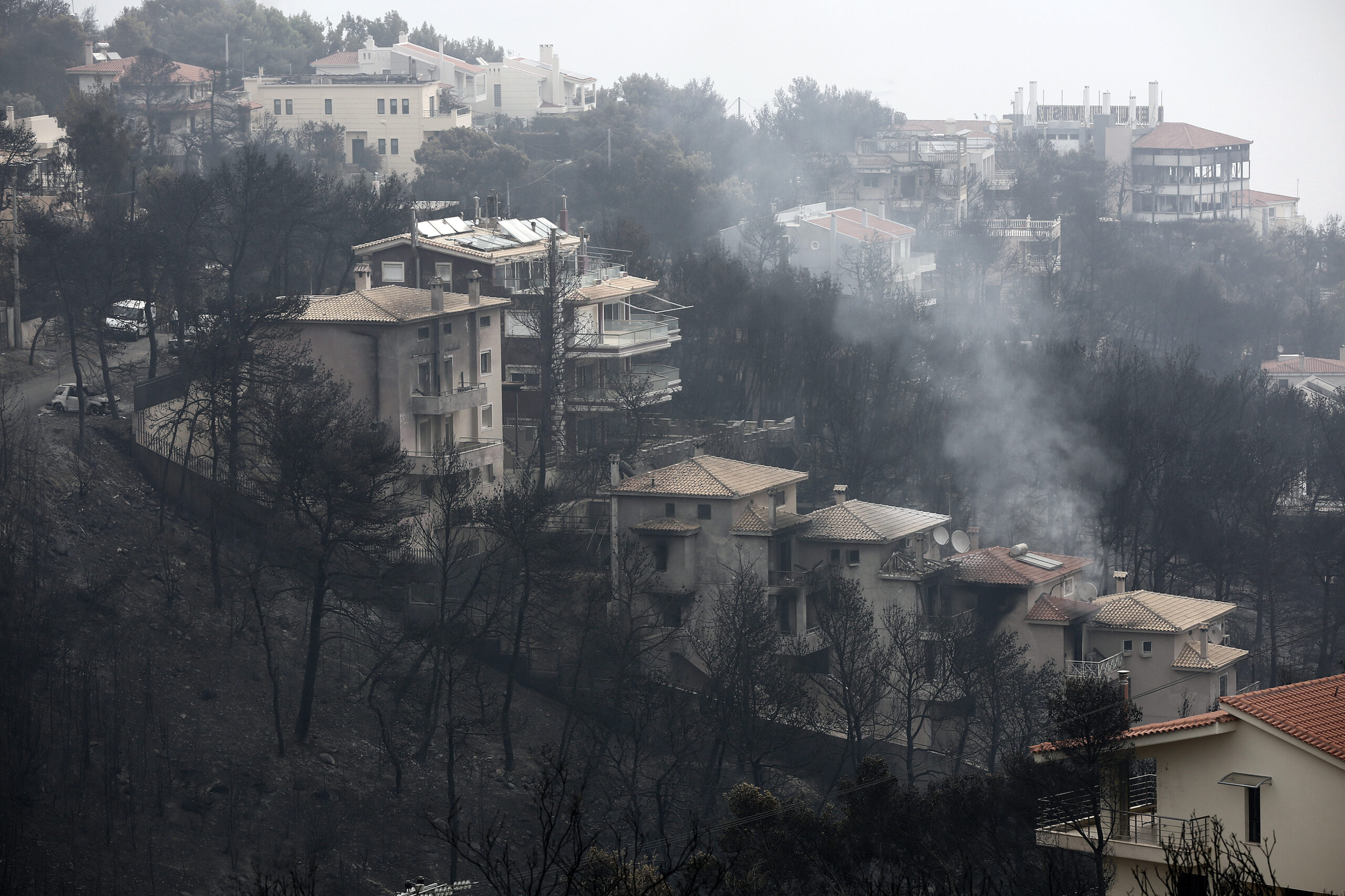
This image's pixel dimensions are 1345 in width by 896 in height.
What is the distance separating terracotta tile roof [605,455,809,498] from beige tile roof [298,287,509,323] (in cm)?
732

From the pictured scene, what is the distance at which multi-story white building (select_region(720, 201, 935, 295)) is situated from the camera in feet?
293

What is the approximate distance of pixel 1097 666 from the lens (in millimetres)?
49406

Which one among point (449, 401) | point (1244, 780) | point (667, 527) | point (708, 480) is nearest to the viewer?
point (1244, 780)

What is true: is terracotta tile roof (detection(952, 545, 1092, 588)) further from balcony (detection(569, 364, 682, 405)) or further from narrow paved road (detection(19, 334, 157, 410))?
narrow paved road (detection(19, 334, 157, 410))

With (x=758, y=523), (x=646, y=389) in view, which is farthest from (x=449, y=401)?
(x=758, y=523)

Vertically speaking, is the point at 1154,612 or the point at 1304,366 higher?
the point at 1304,366

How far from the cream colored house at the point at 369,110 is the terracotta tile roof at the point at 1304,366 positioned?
43102 millimetres

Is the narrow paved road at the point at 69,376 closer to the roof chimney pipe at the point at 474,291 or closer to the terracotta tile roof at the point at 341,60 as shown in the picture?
the roof chimney pipe at the point at 474,291

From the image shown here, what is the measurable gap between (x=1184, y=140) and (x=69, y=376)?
103 metres

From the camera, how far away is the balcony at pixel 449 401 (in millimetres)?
52156

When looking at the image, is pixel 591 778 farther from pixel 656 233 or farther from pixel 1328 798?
pixel 656 233

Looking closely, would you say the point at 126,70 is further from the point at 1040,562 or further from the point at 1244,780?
the point at 1244,780

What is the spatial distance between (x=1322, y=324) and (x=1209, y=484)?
52.4 metres

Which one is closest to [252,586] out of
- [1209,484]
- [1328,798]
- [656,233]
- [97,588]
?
[97,588]
